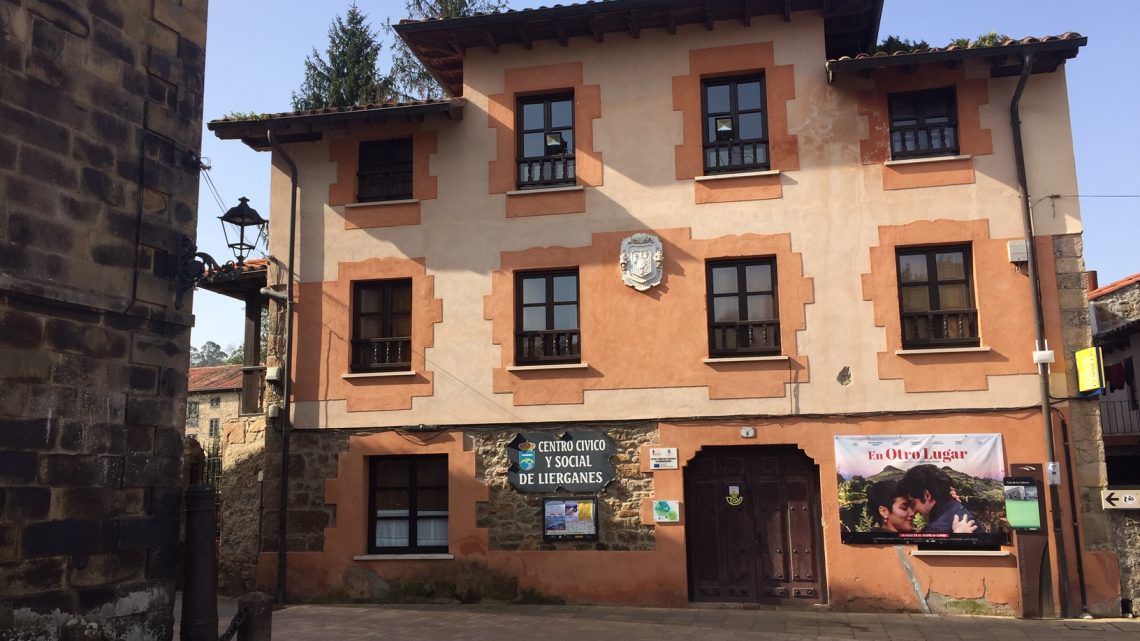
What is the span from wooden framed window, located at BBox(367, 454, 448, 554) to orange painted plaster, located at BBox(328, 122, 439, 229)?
145 inches

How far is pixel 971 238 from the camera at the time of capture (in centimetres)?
1216

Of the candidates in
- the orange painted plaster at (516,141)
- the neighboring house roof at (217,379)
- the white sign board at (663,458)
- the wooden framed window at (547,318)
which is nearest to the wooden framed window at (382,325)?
the wooden framed window at (547,318)

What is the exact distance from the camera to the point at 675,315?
12828 millimetres

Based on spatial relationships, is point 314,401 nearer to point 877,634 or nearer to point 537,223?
point 537,223

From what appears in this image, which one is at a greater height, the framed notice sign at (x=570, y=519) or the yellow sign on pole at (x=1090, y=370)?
the yellow sign on pole at (x=1090, y=370)

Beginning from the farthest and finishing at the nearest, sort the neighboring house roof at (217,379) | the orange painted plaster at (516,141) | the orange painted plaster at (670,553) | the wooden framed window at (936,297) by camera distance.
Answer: the neighboring house roof at (217,379) < the orange painted plaster at (516,141) < the wooden framed window at (936,297) < the orange painted plaster at (670,553)

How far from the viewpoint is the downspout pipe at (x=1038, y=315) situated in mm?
11195

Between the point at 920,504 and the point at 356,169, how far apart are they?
31.6 ft

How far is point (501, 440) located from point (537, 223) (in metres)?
3.25

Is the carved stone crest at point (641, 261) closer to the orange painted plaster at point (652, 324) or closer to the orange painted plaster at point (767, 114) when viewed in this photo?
the orange painted plaster at point (652, 324)

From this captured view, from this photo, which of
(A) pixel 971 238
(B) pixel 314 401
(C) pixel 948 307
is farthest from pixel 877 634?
(B) pixel 314 401

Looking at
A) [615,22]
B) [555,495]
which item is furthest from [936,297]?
[615,22]

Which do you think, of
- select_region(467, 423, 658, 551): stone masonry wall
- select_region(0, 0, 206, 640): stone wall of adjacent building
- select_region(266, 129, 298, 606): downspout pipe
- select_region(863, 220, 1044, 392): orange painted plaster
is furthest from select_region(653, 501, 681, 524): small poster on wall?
select_region(0, 0, 206, 640): stone wall of adjacent building

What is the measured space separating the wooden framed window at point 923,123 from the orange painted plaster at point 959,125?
0.49 ft
